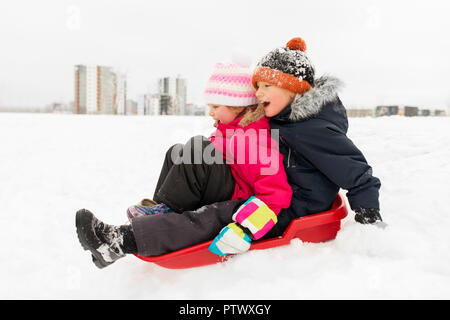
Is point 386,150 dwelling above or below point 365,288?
above

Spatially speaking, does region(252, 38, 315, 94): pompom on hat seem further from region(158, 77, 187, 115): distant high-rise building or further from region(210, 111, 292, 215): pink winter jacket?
region(158, 77, 187, 115): distant high-rise building

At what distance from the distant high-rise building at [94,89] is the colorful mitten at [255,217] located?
38.6m

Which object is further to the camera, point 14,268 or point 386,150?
point 386,150

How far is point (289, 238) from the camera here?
1531mm

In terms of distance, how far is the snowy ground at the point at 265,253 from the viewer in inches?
48.7

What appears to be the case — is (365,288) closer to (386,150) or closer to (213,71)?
(213,71)

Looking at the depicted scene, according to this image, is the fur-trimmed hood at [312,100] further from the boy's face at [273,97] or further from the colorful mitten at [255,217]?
the colorful mitten at [255,217]

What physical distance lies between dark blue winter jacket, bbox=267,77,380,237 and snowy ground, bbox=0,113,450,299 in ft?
0.54

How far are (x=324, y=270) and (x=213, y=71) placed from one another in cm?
124

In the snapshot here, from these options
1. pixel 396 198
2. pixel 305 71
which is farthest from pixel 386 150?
pixel 305 71

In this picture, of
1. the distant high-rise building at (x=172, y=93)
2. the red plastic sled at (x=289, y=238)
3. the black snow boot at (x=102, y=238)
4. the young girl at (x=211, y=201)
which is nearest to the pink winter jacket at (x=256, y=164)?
the young girl at (x=211, y=201)

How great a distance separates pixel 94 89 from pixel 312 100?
1566 inches


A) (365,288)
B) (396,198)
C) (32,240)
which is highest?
(396,198)
